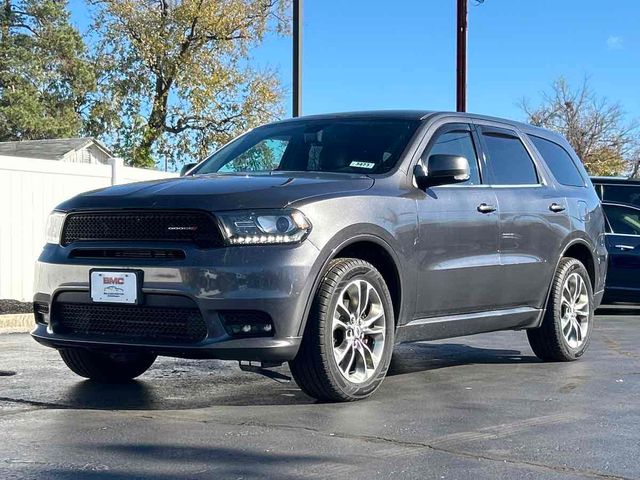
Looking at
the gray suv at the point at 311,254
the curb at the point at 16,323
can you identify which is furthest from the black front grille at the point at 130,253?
the curb at the point at 16,323

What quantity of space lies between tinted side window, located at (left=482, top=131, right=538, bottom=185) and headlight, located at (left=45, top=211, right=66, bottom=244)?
9.90 feet

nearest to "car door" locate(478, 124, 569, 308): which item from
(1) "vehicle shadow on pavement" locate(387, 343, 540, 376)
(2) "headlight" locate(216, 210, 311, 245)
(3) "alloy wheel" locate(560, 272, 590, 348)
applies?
(3) "alloy wheel" locate(560, 272, 590, 348)

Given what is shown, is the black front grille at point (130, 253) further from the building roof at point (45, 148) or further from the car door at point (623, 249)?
the building roof at point (45, 148)

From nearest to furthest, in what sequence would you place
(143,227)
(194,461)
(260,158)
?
1. (194,461)
2. (143,227)
3. (260,158)

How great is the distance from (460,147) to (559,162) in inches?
60.4

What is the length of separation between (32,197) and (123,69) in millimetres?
25620

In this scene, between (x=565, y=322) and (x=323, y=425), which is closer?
(x=323, y=425)

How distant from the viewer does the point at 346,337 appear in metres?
5.78

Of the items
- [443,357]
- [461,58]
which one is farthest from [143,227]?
[461,58]

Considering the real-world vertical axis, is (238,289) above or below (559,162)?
below

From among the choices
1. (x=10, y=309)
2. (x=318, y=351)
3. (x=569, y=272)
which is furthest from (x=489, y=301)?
(x=10, y=309)

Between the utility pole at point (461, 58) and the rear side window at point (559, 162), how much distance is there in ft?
41.0

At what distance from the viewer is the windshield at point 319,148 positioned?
21.5 ft

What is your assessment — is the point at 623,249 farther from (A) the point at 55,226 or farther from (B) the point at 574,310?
(A) the point at 55,226
